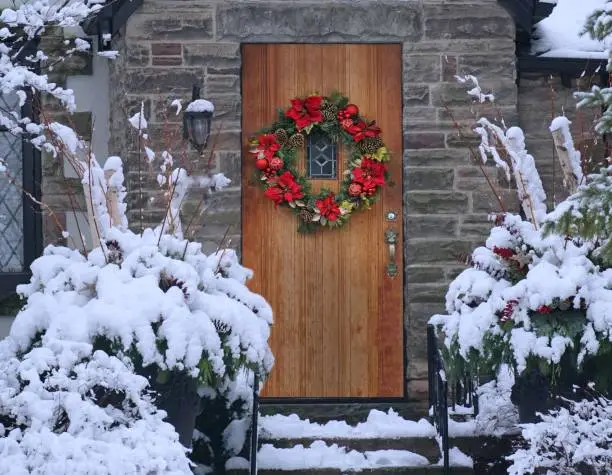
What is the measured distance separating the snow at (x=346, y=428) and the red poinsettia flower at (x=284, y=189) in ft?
4.82

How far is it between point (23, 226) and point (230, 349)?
118 inches

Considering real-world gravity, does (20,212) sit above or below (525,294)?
above

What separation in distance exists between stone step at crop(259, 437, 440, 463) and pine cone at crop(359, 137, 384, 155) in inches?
79.6

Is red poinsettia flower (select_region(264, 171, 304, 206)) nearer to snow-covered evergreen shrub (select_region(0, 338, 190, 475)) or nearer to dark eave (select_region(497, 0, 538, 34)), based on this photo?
dark eave (select_region(497, 0, 538, 34))

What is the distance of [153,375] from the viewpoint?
623cm

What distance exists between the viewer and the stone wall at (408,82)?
8.33 meters

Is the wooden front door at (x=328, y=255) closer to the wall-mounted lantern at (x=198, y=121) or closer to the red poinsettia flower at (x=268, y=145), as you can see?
A: the red poinsettia flower at (x=268, y=145)

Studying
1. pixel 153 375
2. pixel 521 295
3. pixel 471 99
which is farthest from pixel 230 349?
pixel 471 99

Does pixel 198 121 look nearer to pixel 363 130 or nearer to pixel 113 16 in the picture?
pixel 113 16

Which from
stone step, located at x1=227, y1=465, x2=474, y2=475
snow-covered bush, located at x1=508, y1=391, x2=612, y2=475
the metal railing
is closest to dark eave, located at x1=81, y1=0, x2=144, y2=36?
the metal railing

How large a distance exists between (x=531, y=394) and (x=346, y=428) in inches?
63.6

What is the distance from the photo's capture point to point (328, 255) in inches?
335

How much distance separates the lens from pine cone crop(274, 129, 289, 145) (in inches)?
333

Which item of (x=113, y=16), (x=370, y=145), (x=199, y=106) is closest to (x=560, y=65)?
(x=370, y=145)
